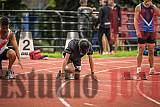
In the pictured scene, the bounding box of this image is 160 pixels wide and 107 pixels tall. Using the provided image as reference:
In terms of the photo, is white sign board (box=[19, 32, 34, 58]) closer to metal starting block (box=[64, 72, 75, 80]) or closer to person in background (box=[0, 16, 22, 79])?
person in background (box=[0, 16, 22, 79])

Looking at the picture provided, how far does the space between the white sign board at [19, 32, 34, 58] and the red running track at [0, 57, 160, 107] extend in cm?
444

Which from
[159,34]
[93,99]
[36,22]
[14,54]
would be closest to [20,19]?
[36,22]

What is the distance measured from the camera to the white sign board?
62.0 feet

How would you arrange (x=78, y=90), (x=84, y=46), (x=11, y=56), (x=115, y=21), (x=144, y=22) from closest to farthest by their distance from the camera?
(x=78, y=90)
(x=84, y=46)
(x=11, y=56)
(x=144, y=22)
(x=115, y=21)

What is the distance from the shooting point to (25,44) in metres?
19.3

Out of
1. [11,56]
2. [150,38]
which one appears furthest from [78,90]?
[150,38]

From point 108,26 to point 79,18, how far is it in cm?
185

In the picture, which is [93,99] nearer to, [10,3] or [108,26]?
[108,26]

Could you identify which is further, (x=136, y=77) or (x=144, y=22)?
(x=144, y=22)

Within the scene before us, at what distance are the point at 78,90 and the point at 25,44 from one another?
30.2ft

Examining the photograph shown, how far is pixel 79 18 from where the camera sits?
21.0 m

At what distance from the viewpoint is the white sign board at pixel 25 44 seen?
62.0 ft

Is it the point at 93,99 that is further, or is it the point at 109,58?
the point at 109,58

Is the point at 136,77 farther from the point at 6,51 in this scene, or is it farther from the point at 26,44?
Result: the point at 26,44
